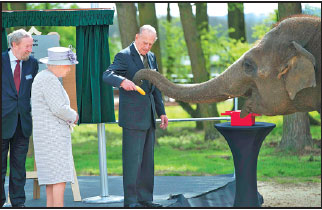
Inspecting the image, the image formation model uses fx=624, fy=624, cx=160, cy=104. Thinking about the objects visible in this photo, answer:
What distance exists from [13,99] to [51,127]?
1085 millimetres

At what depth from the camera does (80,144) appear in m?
16.4

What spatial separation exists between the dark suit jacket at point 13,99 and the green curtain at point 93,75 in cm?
80

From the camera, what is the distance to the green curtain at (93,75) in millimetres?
7242

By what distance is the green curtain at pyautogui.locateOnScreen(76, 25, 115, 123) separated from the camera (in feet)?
23.8

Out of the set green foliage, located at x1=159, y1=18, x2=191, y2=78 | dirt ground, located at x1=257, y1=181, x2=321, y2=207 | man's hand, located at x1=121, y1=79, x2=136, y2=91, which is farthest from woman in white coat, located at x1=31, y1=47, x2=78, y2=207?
green foliage, located at x1=159, y1=18, x2=191, y2=78

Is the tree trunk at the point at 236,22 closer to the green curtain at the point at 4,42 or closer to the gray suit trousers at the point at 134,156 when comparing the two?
the green curtain at the point at 4,42

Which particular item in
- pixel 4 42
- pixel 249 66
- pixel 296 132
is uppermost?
pixel 4 42

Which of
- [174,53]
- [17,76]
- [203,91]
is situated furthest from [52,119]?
[174,53]

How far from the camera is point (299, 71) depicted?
4.77 meters

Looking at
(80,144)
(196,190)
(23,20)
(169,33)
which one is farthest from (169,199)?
(169,33)

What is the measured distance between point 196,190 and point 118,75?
2.40 metres

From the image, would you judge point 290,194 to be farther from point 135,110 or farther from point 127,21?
point 127,21

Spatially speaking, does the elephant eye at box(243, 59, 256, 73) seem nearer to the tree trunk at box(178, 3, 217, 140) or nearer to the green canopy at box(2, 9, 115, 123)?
the green canopy at box(2, 9, 115, 123)

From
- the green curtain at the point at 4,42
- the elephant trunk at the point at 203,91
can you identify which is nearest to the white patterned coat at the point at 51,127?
the elephant trunk at the point at 203,91
